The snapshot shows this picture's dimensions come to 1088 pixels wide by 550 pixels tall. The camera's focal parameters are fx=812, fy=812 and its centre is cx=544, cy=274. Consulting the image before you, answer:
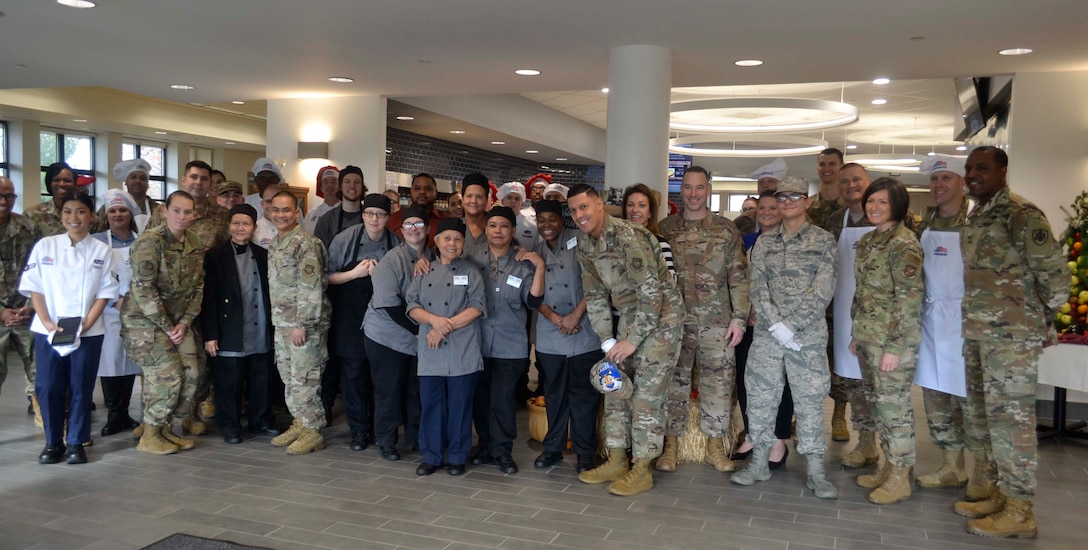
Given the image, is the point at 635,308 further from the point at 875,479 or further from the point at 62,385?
the point at 62,385

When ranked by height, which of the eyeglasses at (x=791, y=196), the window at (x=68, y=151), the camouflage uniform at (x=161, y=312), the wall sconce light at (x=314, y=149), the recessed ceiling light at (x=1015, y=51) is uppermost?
Answer: the recessed ceiling light at (x=1015, y=51)

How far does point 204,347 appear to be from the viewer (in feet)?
18.0

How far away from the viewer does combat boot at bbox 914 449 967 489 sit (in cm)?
481

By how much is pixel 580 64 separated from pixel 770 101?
16.8ft

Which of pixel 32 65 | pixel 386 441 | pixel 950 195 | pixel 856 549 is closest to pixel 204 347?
pixel 386 441

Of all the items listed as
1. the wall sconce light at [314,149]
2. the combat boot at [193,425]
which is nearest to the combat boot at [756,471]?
the combat boot at [193,425]

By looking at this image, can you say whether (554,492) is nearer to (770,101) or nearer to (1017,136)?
(1017,136)

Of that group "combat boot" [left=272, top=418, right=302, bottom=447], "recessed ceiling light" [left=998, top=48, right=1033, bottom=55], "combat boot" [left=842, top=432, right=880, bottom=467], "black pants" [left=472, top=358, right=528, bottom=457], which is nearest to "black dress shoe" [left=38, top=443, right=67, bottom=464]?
"combat boot" [left=272, top=418, right=302, bottom=447]

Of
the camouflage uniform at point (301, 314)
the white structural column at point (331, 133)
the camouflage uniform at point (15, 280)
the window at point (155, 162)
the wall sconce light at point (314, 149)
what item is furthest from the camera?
the window at point (155, 162)

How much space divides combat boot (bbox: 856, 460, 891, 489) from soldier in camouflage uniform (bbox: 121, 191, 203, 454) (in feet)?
14.1

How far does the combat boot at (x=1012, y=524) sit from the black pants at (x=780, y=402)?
124 cm

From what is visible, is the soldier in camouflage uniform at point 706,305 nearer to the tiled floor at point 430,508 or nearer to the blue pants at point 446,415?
the tiled floor at point 430,508

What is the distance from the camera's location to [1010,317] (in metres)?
4.03

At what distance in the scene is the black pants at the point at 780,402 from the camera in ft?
16.7
